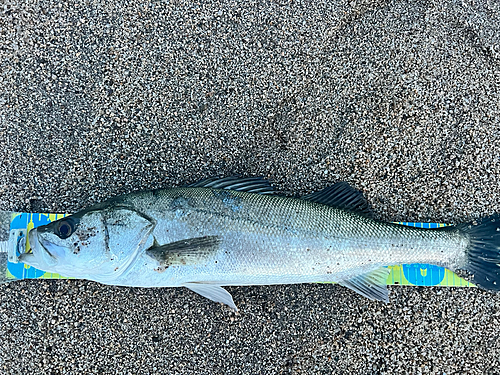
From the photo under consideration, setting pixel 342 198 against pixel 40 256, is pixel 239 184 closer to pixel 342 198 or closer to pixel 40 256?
pixel 342 198

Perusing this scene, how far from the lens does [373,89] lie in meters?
2.62

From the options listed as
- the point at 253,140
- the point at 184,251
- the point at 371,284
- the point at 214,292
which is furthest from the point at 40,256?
the point at 371,284

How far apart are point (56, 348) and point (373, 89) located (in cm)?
286

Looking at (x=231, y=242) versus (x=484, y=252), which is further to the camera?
(x=484, y=252)

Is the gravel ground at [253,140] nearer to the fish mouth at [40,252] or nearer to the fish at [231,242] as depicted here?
the fish at [231,242]

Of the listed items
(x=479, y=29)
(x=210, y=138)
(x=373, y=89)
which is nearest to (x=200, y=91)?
(x=210, y=138)

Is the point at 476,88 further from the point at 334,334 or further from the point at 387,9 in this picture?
the point at 334,334

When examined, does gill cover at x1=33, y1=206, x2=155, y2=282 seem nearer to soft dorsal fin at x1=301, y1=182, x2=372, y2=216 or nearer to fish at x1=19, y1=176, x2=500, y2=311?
fish at x1=19, y1=176, x2=500, y2=311

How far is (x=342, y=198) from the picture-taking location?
2.27m

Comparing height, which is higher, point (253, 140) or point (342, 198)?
point (253, 140)

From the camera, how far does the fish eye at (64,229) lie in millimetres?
1987

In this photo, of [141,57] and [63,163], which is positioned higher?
[141,57]

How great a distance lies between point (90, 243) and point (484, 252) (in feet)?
7.90

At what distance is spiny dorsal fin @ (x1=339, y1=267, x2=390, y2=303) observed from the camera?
2209 millimetres
